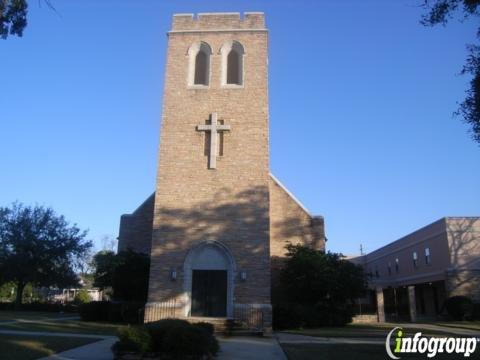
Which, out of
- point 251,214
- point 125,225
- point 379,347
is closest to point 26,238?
point 125,225

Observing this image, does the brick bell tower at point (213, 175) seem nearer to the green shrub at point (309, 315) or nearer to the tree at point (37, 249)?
A: the green shrub at point (309, 315)

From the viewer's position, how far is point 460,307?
91.1ft

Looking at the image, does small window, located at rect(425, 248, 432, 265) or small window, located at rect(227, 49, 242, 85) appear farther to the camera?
small window, located at rect(425, 248, 432, 265)

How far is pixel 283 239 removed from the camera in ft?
89.1

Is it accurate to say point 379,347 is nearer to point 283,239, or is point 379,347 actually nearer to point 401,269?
point 283,239

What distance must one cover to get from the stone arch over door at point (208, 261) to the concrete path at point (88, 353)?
7.53 m

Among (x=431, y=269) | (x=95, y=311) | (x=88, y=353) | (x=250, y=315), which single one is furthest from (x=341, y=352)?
(x=431, y=269)

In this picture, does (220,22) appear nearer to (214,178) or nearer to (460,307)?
(214,178)

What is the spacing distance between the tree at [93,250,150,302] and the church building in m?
3.42

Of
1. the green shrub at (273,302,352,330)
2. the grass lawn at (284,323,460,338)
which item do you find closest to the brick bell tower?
the green shrub at (273,302,352,330)

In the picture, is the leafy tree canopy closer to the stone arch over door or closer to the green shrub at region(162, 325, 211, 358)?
the stone arch over door

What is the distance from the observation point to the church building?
814 inches

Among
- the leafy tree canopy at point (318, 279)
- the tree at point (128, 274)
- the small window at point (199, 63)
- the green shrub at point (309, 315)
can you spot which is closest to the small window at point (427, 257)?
the leafy tree canopy at point (318, 279)

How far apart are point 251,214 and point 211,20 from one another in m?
11.3
